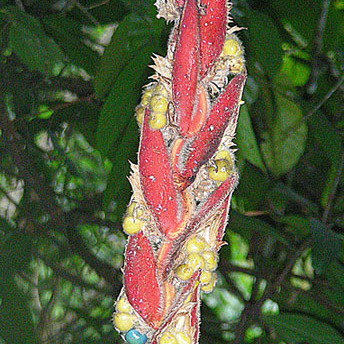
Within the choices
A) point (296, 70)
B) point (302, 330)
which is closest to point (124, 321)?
point (302, 330)

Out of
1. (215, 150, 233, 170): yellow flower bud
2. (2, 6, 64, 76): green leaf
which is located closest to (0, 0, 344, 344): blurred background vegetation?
(2, 6, 64, 76): green leaf

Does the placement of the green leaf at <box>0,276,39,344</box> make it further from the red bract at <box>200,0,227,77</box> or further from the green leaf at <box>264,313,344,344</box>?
the red bract at <box>200,0,227,77</box>

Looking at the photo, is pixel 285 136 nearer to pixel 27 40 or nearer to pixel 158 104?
pixel 27 40

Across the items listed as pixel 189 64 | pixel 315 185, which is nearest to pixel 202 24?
pixel 189 64

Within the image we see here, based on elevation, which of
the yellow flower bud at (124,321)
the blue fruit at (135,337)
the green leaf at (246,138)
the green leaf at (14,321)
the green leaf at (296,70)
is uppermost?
the yellow flower bud at (124,321)

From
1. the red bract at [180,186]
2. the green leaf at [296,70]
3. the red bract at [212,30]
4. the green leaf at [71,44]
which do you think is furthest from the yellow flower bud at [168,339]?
the green leaf at [296,70]

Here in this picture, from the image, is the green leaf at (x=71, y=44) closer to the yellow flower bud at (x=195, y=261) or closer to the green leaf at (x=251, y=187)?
the green leaf at (x=251, y=187)

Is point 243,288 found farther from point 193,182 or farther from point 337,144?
point 193,182
